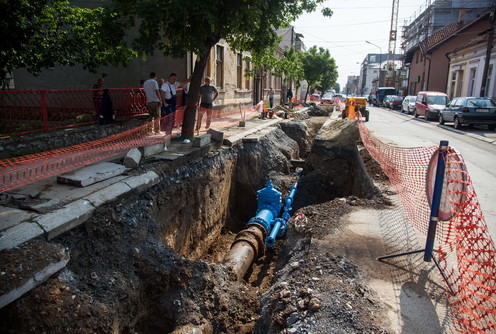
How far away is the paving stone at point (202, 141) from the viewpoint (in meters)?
7.33

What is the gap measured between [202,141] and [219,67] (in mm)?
8377

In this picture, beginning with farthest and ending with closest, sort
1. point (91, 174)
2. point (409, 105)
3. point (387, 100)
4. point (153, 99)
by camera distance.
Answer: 1. point (387, 100)
2. point (409, 105)
3. point (153, 99)
4. point (91, 174)

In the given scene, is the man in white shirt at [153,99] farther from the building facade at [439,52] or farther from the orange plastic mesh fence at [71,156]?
the building facade at [439,52]

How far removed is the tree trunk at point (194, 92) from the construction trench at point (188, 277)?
1365 mm

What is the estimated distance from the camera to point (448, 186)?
132 inches

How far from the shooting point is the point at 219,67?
48.9ft

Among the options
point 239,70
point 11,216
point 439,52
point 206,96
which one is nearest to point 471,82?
point 439,52

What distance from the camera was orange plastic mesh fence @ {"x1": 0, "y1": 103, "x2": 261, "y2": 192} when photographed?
4923 millimetres

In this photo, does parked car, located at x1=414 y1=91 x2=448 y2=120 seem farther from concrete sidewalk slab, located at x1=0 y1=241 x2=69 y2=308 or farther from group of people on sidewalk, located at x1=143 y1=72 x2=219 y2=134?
concrete sidewalk slab, located at x1=0 y1=241 x2=69 y2=308

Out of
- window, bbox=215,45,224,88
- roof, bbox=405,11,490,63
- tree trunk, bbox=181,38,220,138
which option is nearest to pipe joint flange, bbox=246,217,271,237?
tree trunk, bbox=181,38,220,138

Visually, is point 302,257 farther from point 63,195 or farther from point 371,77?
point 371,77

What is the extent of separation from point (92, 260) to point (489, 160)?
33.2 ft

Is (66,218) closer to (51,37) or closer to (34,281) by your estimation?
(34,281)

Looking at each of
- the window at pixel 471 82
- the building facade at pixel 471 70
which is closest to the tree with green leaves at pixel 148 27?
the building facade at pixel 471 70
